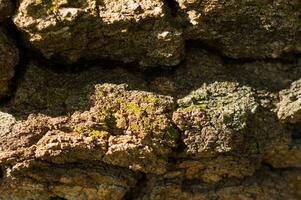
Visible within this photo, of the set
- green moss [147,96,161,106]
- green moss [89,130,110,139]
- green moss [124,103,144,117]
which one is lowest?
green moss [89,130,110,139]

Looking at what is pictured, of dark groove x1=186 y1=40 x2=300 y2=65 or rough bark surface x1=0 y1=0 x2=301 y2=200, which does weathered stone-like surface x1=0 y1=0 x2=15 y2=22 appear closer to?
rough bark surface x1=0 y1=0 x2=301 y2=200

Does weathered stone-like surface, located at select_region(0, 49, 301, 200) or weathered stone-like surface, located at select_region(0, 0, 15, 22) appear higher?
weathered stone-like surface, located at select_region(0, 0, 15, 22)

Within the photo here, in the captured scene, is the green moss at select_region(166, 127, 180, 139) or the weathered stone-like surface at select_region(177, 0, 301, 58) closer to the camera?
the green moss at select_region(166, 127, 180, 139)

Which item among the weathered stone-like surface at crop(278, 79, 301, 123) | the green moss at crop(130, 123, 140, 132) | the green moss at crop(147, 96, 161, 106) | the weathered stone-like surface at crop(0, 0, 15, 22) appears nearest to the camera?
the weathered stone-like surface at crop(0, 0, 15, 22)

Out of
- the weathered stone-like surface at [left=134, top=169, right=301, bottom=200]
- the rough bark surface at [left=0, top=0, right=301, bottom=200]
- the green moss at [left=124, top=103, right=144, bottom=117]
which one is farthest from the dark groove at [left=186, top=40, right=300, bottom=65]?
the weathered stone-like surface at [left=134, top=169, right=301, bottom=200]

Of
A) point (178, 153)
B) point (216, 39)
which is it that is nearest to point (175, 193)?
point (178, 153)

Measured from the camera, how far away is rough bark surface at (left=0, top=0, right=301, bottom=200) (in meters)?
4.03

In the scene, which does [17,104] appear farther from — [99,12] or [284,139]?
[284,139]

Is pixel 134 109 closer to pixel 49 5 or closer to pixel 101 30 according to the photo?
pixel 101 30

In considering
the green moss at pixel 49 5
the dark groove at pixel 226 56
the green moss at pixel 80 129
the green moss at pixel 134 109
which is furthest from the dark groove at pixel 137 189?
the green moss at pixel 49 5

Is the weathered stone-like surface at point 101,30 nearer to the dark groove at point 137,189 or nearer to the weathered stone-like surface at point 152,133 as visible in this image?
the weathered stone-like surface at point 152,133

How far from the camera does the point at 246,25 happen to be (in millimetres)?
4441

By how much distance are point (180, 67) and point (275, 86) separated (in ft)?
3.02

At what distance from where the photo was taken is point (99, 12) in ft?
13.5
